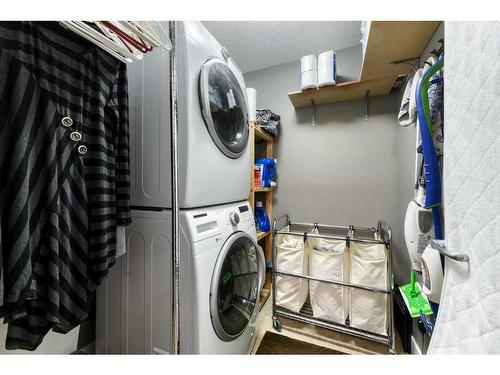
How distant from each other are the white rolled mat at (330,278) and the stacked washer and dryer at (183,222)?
0.62 metres

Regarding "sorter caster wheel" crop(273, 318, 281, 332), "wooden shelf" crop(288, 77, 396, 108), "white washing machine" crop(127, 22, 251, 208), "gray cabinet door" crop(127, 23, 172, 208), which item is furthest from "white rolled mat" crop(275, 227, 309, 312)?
"wooden shelf" crop(288, 77, 396, 108)

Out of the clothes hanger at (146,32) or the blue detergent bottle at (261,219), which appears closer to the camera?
the clothes hanger at (146,32)

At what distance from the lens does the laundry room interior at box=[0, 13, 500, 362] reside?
47cm

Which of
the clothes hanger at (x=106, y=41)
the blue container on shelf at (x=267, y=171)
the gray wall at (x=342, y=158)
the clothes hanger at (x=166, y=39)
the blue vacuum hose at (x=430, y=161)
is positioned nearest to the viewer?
the clothes hanger at (x=106, y=41)

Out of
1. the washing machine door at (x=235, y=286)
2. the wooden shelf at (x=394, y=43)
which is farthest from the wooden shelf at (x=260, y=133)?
the washing machine door at (x=235, y=286)

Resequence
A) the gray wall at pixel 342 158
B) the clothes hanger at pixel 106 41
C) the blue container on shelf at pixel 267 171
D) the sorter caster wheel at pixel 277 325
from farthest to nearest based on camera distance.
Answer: the blue container on shelf at pixel 267 171
the gray wall at pixel 342 158
the sorter caster wheel at pixel 277 325
the clothes hanger at pixel 106 41

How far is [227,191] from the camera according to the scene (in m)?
1.07

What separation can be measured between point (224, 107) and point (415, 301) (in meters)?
1.43

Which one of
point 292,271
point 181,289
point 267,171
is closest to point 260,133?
point 267,171

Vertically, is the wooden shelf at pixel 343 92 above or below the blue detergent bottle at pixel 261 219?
above

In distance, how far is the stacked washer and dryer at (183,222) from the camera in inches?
31.9

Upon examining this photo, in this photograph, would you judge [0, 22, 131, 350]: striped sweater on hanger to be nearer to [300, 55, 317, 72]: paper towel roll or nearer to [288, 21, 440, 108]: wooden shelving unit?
[288, 21, 440, 108]: wooden shelving unit

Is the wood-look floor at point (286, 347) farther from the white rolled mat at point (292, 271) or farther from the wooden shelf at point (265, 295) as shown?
the wooden shelf at point (265, 295)
